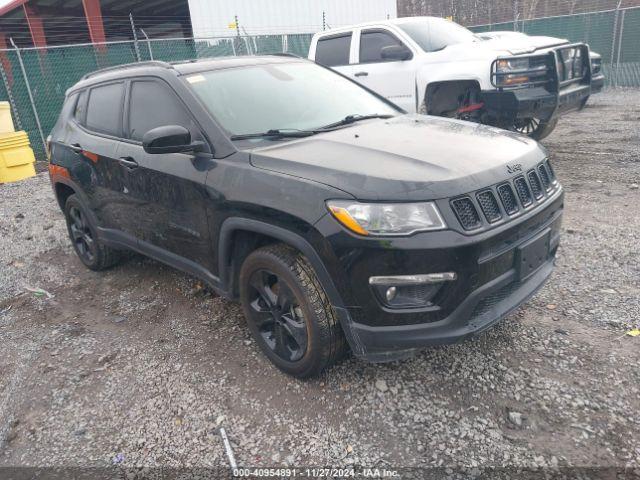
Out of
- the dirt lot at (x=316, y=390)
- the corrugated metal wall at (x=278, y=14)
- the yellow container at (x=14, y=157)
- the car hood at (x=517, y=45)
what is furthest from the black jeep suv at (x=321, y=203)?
the corrugated metal wall at (x=278, y=14)

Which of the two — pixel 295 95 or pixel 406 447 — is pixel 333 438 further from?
pixel 295 95

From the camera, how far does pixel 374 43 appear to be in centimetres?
763

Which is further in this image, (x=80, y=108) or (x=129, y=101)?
(x=80, y=108)

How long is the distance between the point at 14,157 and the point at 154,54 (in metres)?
4.96

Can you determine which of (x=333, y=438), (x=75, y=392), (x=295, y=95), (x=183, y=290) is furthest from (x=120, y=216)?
(x=333, y=438)

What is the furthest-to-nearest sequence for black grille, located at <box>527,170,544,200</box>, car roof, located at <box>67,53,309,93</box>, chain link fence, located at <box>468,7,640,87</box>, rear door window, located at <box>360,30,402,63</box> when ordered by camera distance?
chain link fence, located at <box>468,7,640,87</box> → rear door window, located at <box>360,30,402,63</box> → car roof, located at <box>67,53,309,93</box> → black grille, located at <box>527,170,544,200</box>

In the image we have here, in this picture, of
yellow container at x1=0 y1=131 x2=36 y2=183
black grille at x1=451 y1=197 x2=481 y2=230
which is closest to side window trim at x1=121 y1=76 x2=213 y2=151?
black grille at x1=451 y1=197 x2=481 y2=230

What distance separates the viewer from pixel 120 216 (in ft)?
13.0

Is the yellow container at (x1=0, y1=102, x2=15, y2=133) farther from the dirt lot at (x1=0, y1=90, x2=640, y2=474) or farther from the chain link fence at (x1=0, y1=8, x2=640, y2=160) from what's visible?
the dirt lot at (x1=0, y1=90, x2=640, y2=474)

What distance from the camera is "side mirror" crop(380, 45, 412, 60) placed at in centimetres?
705

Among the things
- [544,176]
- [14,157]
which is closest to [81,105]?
[544,176]

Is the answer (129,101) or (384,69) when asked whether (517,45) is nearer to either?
(384,69)

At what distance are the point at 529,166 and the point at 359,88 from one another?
1754 mm

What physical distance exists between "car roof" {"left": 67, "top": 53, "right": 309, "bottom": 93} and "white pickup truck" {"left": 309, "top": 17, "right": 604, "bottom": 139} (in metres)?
2.62
